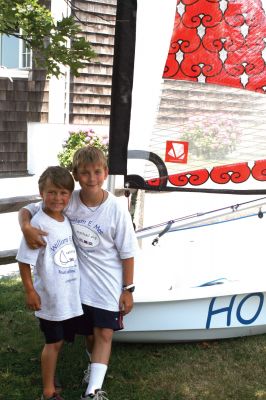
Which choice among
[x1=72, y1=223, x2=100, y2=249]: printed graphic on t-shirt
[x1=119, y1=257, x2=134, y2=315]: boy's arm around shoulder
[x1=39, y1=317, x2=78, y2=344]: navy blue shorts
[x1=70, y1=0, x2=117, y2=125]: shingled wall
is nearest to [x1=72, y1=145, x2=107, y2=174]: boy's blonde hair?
[x1=72, y1=223, x2=100, y2=249]: printed graphic on t-shirt

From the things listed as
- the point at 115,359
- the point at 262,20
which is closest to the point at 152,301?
the point at 115,359

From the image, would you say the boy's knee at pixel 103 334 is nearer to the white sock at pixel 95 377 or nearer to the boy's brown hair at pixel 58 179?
the white sock at pixel 95 377

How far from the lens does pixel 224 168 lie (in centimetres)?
366

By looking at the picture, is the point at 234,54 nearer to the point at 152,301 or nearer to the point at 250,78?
the point at 250,78

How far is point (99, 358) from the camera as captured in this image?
291 cm

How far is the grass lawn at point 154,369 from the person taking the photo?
315cm

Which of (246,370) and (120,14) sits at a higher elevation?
(120,14)

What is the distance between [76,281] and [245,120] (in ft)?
4.80

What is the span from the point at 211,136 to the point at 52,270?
1354mm

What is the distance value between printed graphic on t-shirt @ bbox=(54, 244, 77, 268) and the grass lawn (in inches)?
28.3

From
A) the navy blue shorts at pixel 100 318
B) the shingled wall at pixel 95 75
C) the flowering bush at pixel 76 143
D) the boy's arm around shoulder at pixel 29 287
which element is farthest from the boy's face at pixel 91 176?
the shingled wall at pixel 95 75

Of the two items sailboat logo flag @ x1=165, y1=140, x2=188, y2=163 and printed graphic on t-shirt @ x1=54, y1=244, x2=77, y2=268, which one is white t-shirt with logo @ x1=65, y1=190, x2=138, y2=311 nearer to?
printed graphic on t-shirt @ x1=54, y1=244, x2=77, y2=268

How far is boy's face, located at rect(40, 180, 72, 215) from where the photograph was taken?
110 inches

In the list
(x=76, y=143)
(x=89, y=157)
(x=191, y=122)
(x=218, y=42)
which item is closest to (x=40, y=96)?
(x=76, y=143)
